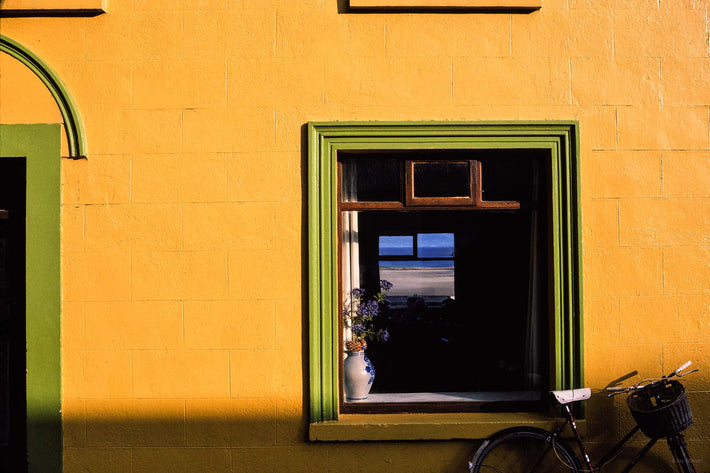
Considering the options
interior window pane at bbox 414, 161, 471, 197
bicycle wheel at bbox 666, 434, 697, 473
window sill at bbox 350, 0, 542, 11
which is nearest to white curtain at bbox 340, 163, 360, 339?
interior window pane at bbox 414, 161, 471, 197

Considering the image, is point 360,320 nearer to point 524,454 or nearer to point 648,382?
point 524,454

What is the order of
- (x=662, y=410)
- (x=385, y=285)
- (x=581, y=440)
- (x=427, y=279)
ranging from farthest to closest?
(x=427, y=279) → (x=385, y=285) → (x=581, y=440) → (x=662, y=410)

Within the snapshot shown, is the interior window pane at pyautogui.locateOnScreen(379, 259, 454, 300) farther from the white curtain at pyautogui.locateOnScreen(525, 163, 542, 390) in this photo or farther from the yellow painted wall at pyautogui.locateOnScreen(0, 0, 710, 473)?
the yellow painted wall at pyautogui.locateOnScreen(0, 0, 710, 473)

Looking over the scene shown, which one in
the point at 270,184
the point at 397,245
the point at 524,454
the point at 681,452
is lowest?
the point at 524,454

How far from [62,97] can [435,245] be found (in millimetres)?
2795

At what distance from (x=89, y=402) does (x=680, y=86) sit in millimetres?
4332

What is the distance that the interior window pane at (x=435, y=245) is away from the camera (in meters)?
4.91

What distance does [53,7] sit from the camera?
4180 mm

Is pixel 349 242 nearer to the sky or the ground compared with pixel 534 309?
nearer to the sky

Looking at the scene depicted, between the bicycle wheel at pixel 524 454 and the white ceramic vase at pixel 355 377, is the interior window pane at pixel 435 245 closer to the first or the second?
the white ceramic vase at pixel 355 377

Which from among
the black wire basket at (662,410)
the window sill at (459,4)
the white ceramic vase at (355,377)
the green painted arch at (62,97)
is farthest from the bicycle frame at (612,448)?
the green painted arch at (62,97)

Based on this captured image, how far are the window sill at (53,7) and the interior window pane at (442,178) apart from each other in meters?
2.31

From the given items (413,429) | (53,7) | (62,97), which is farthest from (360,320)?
(53,7)

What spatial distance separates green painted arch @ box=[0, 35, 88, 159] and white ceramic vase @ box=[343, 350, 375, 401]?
220 centimetres
